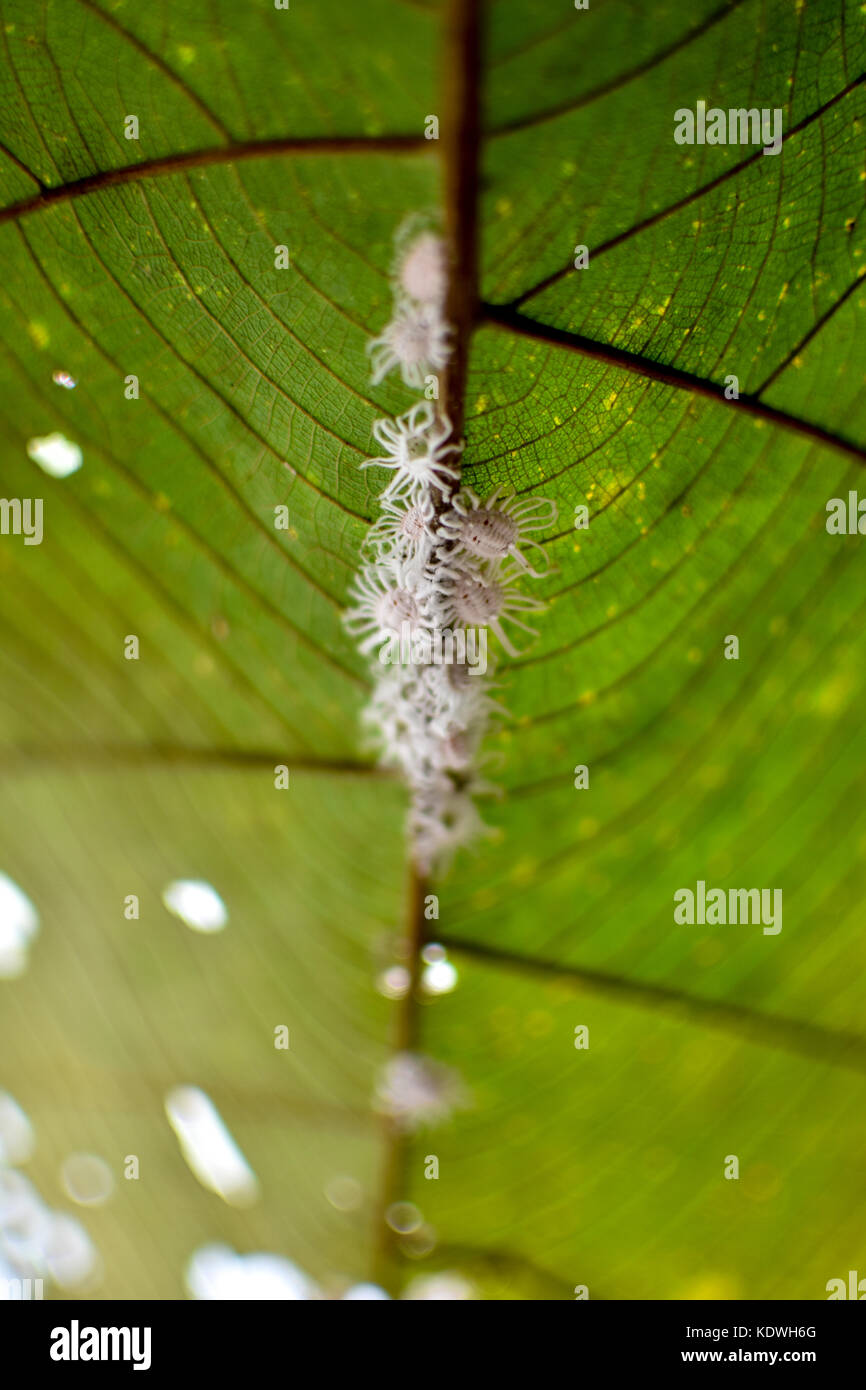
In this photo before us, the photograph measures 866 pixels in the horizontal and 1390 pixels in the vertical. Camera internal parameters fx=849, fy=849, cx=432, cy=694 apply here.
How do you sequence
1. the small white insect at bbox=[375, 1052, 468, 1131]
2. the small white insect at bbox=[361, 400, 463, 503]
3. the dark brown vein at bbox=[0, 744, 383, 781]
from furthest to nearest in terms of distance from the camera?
the small white insect at bbox=[375, 1052, 468, 1131] < the dark brown vein at bbox=[0, 744, 383, 781] < the small white insect at bbox=[361, 400, 463, 503]

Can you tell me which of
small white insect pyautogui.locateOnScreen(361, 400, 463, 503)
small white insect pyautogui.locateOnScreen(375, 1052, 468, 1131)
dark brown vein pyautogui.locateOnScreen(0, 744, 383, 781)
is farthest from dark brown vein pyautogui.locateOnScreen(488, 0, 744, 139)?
small white insect pyautogui.locateOnScreen(375, 1052, 468, 1131)

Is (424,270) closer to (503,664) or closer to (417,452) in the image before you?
(417,452)

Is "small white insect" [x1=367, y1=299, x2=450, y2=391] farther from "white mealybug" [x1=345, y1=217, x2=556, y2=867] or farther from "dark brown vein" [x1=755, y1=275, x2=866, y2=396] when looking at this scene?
"dark brown vein" [x1=755, y1=275, x2=866, y2=396]

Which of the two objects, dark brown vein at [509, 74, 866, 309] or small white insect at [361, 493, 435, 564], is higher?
dark brown vein at [509, 74, 866, 309]

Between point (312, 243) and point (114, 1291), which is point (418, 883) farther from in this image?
point (114, 1291)

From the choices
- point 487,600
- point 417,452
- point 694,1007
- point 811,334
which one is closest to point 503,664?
point 487,600

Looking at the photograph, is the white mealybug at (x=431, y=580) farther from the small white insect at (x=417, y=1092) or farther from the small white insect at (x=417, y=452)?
the small white insect at (x=417, y=1092)
